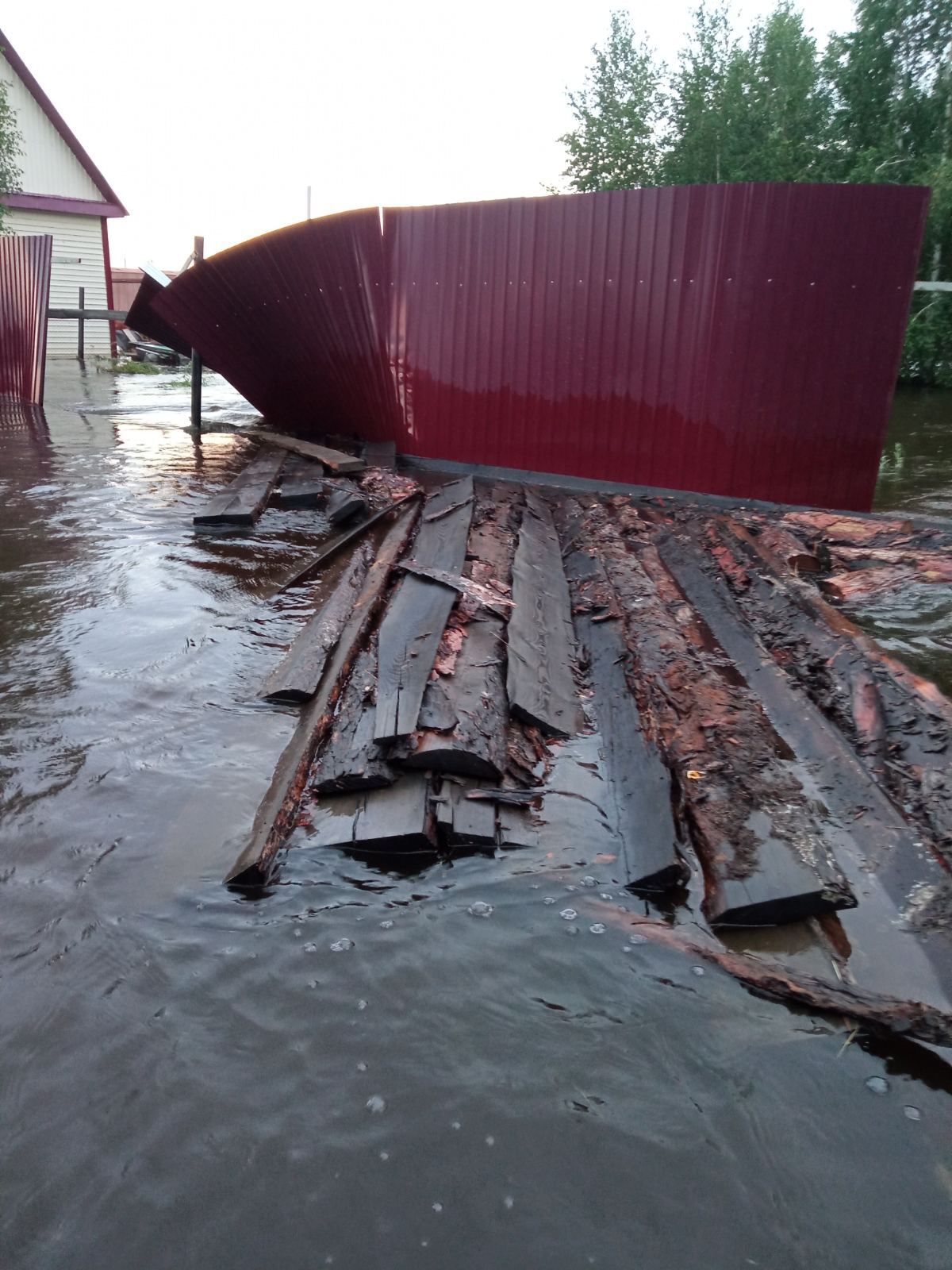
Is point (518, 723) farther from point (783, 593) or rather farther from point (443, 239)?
point (443, 239)

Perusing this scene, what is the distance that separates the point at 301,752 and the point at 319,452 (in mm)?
7428

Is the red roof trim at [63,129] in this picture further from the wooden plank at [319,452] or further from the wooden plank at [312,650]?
the wooden plank at [312,650]

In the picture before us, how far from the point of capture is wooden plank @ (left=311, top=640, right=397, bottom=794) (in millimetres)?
3684

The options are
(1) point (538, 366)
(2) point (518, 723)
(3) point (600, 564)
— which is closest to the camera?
(2) point (518, 723)

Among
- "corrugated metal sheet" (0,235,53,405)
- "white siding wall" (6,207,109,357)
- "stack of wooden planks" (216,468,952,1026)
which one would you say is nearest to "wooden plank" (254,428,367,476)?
"stack of wooden planks" (216,468,952,1026)

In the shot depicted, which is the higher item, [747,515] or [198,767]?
[747,515]

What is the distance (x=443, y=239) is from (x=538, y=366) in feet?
6.44

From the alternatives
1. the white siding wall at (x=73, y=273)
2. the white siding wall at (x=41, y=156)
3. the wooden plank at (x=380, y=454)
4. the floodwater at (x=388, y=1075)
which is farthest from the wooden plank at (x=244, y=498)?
the white siding wall at (x=41, y=156)

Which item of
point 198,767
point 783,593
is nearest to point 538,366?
point 783,593

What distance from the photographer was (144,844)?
3453 millimetres

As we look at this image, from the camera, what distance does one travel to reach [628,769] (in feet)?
13.1

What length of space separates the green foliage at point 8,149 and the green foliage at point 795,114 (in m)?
19.1

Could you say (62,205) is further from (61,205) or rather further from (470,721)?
(470,721)

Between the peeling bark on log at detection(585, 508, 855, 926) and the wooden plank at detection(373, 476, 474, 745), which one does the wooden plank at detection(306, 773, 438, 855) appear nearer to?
the wooden plank at detection(373, 476, 474, 745)
